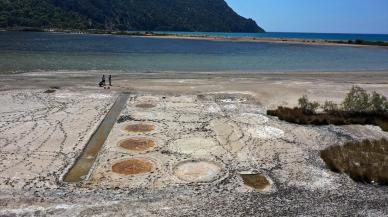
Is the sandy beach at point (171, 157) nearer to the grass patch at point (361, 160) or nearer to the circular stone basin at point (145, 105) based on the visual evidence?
the circular stone basin at point (145, 105)

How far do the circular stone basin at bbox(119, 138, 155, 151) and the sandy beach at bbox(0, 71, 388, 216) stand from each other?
8cm

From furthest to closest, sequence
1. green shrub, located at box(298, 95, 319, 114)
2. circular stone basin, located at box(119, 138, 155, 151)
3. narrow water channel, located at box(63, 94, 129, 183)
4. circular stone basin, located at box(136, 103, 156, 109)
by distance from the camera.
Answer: circular stone basin, located at box(136, 103, 156, 109) < green shrub, located at box(298, 95, 319, 114) < circular stone basin, located at box(119, 138, 155, 151) < narrow water channel, located at box(63, 94, 129, 183)

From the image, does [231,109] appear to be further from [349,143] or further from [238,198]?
[238,198]

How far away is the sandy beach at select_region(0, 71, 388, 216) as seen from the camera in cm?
1212

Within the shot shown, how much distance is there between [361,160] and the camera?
1627cm

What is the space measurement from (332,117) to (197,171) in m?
11.2

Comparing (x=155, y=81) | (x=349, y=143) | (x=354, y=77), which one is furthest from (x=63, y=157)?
(x=354, y=77)

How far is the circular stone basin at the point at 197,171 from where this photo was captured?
1419 centimetres

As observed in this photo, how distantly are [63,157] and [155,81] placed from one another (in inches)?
783

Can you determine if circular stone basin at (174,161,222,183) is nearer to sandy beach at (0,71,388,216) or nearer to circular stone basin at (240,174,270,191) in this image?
sandy beach at (0,71,388,216)

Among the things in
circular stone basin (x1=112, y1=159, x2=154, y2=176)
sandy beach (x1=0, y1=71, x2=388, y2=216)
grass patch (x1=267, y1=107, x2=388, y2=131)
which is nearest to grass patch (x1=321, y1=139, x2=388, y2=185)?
sandy beach (x1=0, y1=71, x2=388, y2=216)

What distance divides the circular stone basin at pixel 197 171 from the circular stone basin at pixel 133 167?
110 cm

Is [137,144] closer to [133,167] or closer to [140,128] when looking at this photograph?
[140,128]

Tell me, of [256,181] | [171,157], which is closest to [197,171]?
[171,157]
